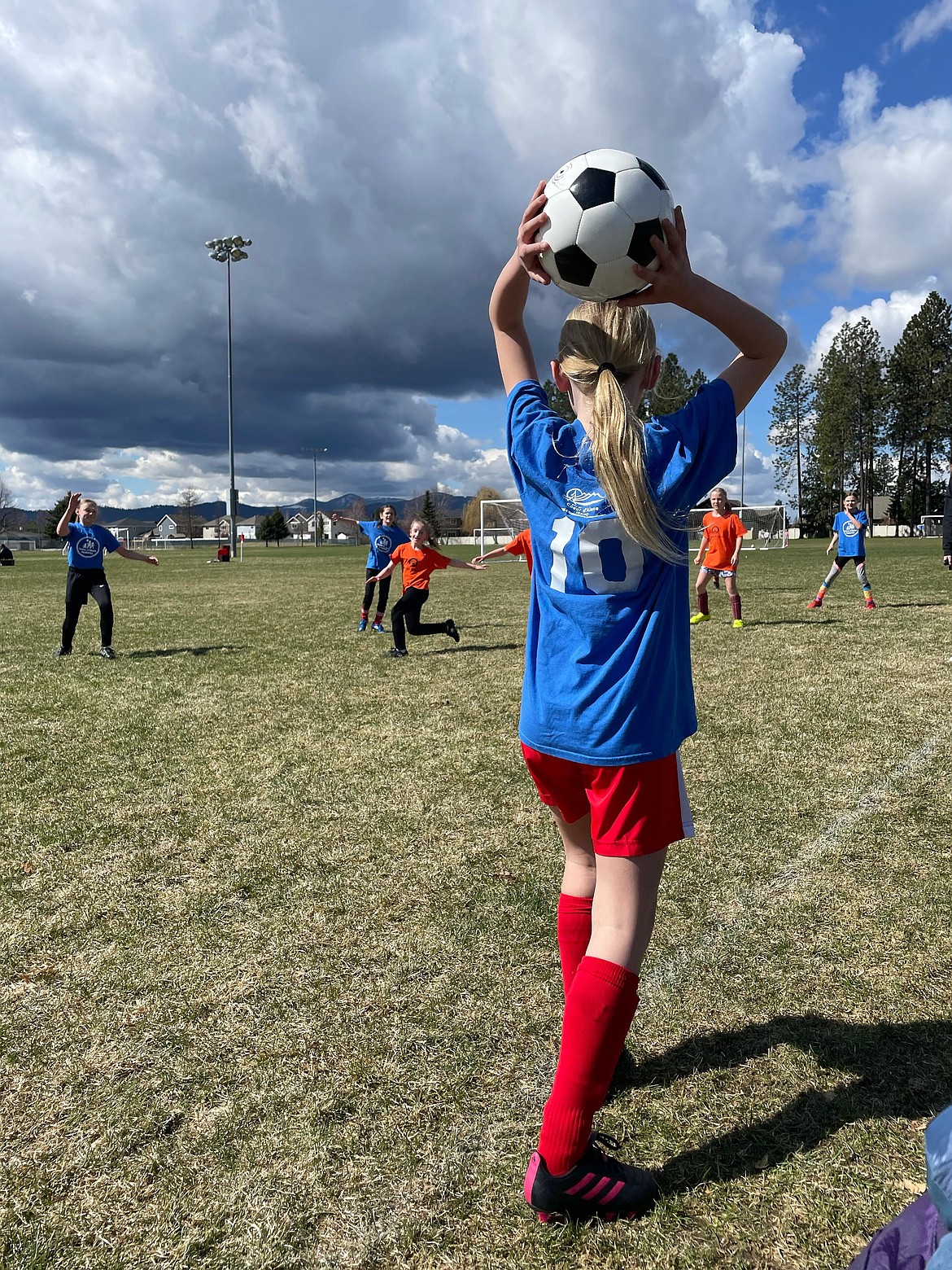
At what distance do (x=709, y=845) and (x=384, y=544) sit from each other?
9.50 meters

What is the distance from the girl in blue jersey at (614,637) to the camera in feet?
6.12

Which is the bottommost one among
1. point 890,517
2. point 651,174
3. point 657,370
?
point 657,370

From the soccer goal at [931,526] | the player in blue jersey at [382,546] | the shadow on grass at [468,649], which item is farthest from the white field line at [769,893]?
the soccer goal at [931,526]

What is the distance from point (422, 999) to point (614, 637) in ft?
5.78

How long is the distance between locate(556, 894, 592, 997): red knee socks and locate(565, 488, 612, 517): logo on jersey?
1.10 metres

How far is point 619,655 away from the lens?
6.31 ft

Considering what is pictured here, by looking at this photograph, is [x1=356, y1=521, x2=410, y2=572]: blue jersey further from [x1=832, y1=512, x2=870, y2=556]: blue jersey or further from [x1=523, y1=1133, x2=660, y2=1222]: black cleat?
[x1=523, y1=1133, x2=660, y2=1222]: black cleat

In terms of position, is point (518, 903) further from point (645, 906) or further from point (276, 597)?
point (276, 597)

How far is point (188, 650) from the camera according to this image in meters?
11.5

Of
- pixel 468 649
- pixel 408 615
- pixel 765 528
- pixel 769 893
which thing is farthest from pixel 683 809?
pixel 765 528

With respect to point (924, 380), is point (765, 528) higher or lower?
lower

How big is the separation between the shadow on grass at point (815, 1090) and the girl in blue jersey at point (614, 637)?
30cm

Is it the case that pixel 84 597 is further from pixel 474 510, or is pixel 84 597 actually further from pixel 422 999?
pixel 474 510

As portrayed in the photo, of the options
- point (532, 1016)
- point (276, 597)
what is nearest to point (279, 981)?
point (532, 1016)
